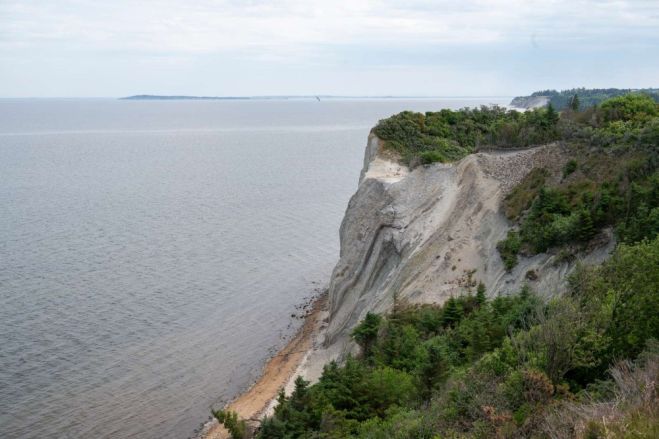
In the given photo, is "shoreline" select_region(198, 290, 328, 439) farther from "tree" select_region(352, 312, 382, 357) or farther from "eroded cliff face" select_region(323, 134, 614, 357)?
"tree" select_region(352, 312, 382, 357)

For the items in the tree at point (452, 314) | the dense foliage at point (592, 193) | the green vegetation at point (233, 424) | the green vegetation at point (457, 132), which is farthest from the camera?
the green vegetation at point (457, 132)

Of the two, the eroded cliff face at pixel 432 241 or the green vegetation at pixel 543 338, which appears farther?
the eroded cliff face at pixel 432 241

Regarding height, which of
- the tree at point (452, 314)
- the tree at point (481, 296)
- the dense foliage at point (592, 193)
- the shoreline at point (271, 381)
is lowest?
the shoreline at point (271, 381)

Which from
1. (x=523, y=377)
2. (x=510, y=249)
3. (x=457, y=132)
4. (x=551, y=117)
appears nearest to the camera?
(x=523, y=377)

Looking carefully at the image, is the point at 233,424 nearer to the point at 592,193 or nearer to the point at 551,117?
the point at 592,193

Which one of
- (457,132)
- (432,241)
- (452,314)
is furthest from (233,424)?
(457,132)

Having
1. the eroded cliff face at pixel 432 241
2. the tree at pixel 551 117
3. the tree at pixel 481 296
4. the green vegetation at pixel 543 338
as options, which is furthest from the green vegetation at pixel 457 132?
the tree at pixel 481 296

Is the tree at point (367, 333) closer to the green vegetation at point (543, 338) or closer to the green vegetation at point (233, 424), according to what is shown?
the green vegetation at point (543, 338)

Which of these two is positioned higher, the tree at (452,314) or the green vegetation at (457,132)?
the green vegetation at (457,132)
